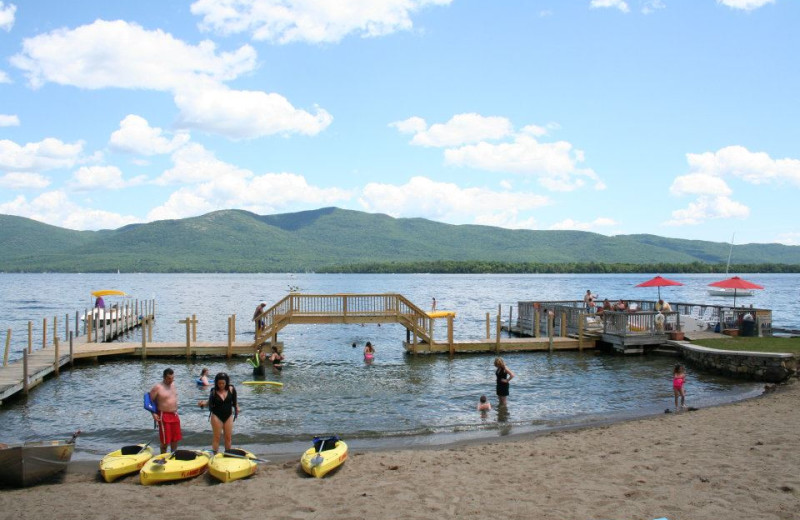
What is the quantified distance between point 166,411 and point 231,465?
A: 2.12 metres

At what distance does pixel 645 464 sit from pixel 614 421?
6.02 metres

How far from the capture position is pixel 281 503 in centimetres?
947

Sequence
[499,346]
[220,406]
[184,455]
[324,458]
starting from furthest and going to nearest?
[499,346], [220,406], [324,458], [184,455]

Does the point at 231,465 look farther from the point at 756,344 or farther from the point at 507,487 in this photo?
the point at 756,344

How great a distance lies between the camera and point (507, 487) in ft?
32.7

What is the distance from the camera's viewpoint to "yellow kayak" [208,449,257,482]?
10.8 meters

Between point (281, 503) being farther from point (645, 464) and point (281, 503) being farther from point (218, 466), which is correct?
point (645, 464)

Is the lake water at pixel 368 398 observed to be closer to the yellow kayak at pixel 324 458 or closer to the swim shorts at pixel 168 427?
the swim shorts at pixel 168 427

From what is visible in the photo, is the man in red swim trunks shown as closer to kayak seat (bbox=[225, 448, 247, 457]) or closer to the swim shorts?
the swim shorts

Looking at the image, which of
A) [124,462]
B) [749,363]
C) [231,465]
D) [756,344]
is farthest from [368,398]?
[756,344]

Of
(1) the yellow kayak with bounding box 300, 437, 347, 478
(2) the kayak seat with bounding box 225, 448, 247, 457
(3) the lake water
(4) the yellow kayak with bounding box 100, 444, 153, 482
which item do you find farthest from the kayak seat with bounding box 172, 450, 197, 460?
(3) the lake water

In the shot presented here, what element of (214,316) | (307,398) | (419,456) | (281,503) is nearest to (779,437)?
(419,456)

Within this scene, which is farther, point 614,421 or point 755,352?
point 755,352

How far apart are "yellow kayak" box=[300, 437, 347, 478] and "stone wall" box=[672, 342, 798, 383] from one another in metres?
17.0
